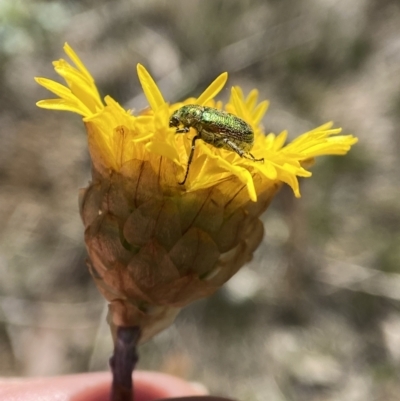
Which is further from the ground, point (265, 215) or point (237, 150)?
point (265, 215)

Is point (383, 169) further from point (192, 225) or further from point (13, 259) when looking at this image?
point (192, 225)

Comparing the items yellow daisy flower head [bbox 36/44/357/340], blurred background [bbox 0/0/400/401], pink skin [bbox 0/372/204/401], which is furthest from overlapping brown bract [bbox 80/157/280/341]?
blurred background [bbox 0/0/400/401]

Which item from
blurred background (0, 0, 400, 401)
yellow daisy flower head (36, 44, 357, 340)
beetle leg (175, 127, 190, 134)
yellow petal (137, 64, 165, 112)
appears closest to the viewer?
yellow daisy flower head (36, 44, 357, 340)

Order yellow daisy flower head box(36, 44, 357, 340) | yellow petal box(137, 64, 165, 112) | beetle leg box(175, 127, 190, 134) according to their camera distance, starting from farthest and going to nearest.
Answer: beetle leg box(175, 127, 190, 134), yellow petal box(137, 64, 165, 112), yellow daisy flower head box(36, 44, 357, 340)

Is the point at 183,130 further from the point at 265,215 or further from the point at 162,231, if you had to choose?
the point at 265,215

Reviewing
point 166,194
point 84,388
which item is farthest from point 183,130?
point 84,388

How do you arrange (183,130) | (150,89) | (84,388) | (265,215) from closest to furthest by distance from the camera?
1. (150,89)
2. (183,130)
3. (84,388)
4. (265,215)

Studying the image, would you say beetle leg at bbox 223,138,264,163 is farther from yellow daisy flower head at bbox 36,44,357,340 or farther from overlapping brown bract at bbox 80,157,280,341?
overlapping brown bract at bbox 80,157,280,341
